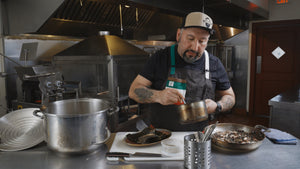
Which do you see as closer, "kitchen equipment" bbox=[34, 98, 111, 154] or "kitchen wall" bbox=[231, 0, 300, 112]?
"kitchen equipment" bbox=[34, 98, 111, 154]

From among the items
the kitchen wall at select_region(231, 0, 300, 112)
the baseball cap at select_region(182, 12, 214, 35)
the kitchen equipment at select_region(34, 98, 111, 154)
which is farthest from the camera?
the kitchen wall at select_region(231, 0, 300, 112)

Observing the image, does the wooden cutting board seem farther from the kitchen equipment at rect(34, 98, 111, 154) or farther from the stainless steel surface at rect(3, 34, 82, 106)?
the stainless steel surface at rect(3, 34, 82, 106)

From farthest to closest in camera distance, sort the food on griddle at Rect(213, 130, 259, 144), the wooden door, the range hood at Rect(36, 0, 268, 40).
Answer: the wooden door
the range hood at Rect(36, 0, 268, 40)
the food on griddle at Rect(213, 130, 259, 144)

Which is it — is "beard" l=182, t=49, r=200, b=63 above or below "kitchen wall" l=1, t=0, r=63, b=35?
below

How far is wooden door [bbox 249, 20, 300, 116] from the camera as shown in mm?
5273

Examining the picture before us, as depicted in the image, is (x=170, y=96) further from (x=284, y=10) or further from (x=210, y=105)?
(x=284, y=10)

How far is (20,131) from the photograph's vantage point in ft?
4.79

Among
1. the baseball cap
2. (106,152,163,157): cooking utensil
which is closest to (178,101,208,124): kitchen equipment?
(106,152,163,157): cooking utensil

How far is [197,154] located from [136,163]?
0.32m

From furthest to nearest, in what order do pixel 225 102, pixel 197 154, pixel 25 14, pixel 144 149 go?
pixel 25 14 < pixel 225 102 < pixel 144 149 < pixel 197 154

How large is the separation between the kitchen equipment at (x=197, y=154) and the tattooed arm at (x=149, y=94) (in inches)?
27.4

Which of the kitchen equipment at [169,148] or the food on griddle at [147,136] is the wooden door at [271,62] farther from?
the kitchen equipment at [169,148]

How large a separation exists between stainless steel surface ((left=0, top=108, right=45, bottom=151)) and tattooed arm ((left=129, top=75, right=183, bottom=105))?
81cm

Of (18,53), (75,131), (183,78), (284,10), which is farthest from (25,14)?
(284,10)
